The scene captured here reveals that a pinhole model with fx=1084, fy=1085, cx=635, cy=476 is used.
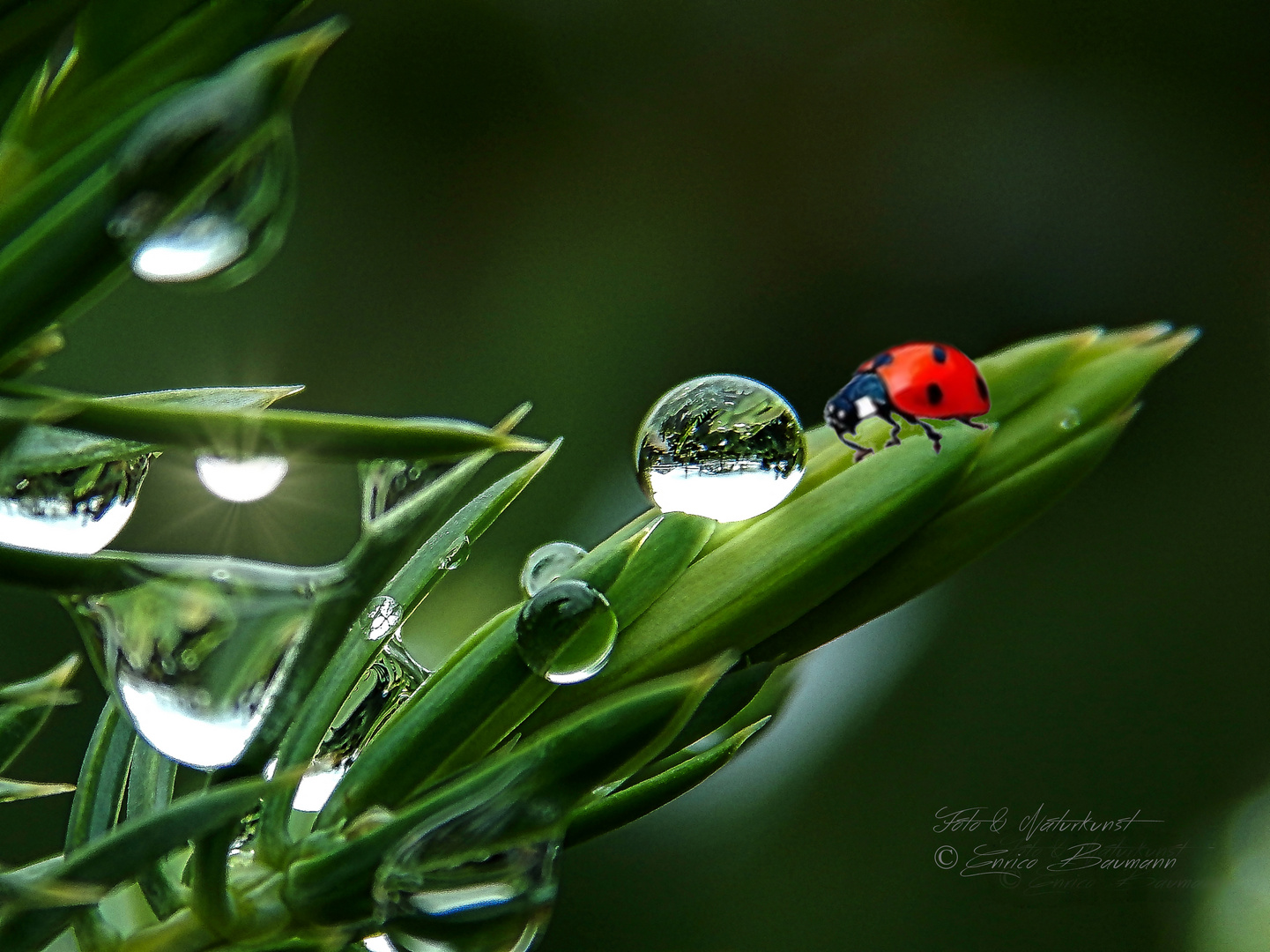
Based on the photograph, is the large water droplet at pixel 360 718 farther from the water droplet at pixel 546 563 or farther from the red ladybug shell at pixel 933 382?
the red ladybug shell at pixel 933 382

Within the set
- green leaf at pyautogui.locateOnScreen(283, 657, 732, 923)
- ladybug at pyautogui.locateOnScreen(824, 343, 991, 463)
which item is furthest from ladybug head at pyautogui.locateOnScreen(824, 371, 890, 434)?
green leaf at pyautogui.locateOnScreen(283, 657, 732, 923)

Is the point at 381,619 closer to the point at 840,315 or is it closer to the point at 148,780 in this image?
the point at 148,780

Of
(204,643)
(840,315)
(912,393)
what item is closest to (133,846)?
(204,643)

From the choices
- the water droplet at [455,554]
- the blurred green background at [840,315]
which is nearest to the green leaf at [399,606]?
the water droplet at [455,554]

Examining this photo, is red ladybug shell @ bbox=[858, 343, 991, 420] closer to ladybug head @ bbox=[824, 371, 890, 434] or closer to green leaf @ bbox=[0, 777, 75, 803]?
ladybug head @ bbox=[824, 371, 890, 434]

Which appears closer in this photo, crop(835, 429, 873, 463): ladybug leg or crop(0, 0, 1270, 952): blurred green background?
crop(835, 429, 873, 463): ladybug leg

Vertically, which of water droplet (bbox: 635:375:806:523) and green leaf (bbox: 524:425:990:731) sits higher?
water droplet (bbox: 635:375:806:523)

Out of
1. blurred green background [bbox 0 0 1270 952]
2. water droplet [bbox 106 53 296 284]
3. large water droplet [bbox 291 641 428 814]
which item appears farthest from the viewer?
blurred green background [bbox 0 0 1270 952]

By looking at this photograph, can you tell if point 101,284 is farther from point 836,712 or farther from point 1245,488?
point 1245,488
